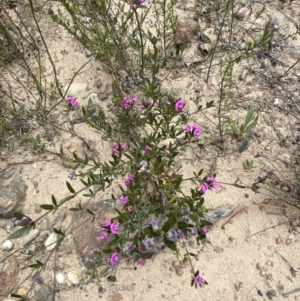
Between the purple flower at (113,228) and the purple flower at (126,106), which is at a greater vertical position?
the purple flower at (126,106)

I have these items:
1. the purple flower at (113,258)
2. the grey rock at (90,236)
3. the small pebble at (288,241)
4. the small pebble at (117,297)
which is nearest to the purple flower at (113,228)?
the purple flower at (113,258)

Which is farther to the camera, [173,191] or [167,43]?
[167,43]

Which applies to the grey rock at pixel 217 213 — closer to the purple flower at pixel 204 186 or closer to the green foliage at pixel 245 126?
the purple flower at pixel 204 186

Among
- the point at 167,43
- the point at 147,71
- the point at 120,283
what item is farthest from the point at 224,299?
the point at 167,43

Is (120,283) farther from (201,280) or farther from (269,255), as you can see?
(269,255)

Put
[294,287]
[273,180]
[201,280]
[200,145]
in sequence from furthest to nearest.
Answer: [200,145] → [273,180] → [294,287] → [201,280]
